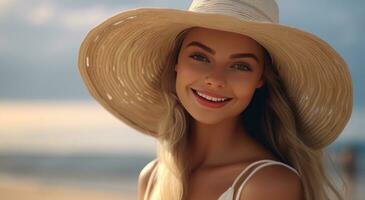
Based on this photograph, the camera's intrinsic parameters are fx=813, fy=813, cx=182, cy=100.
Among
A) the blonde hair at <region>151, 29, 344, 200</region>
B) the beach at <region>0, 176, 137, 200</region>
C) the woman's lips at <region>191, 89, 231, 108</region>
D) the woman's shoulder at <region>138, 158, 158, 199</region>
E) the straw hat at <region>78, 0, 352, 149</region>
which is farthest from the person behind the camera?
the beach at <region>0, 176, 137, 200</region>

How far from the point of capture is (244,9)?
3.14m

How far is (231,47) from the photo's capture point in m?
3.15

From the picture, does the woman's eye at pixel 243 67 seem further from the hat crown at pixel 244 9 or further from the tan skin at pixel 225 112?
the hat crown at pixel 244 9

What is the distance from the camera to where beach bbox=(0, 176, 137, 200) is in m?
13.7

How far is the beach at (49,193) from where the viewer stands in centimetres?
1372

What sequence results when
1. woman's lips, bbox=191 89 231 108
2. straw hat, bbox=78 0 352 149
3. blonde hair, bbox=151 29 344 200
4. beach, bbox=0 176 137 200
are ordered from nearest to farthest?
straw hat, bbox=78 0 352 149, woman's lips, bbox=191 89 231 108, blonde hair, bbox=151 29 344 200, beach, bbox=0 176 137 200

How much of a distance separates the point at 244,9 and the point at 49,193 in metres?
12.0

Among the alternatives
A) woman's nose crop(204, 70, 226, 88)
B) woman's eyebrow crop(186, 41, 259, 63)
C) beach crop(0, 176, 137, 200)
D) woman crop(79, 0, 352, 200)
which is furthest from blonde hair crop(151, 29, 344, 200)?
beach crop(0, 176, 137, 200)

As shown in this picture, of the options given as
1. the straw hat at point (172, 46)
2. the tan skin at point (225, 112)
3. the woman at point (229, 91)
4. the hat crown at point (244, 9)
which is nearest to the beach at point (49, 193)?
the straw hat at point (172, 46)

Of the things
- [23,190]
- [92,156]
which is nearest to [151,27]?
[23,190]

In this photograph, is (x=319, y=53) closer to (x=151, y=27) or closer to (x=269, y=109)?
(x=269, y=109)

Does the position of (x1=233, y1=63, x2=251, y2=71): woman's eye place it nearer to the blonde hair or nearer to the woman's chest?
the blonde hair

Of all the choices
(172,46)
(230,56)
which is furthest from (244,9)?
(172,46)

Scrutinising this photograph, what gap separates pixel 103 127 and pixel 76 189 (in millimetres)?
14215
